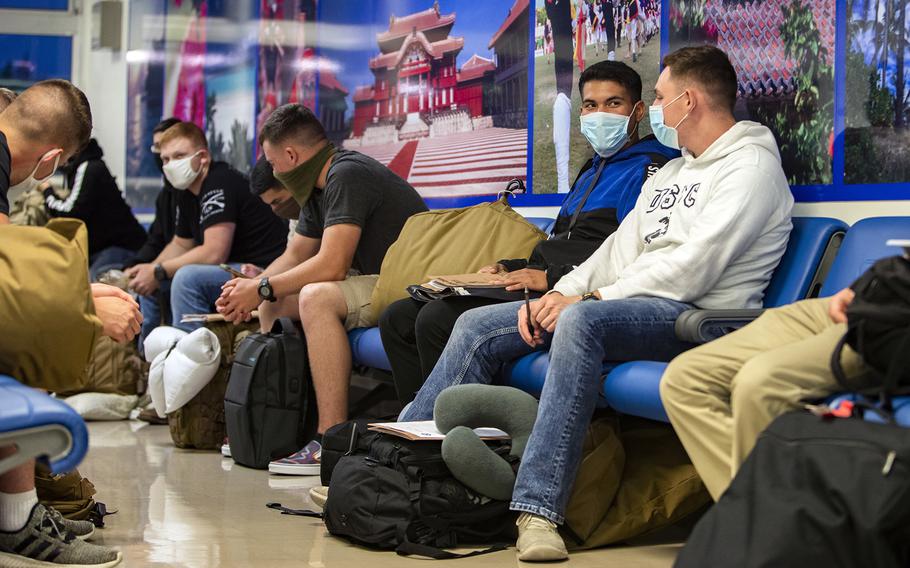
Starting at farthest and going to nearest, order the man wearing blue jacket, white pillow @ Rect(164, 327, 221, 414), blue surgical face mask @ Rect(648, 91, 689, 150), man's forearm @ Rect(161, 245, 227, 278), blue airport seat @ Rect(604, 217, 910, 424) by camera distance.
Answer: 1. man's forearm @ Rect(161, 245, 227, 278)
2. white pillow @ Rect(164, 327, 221, 414)
3. the man wearing blue jacket
4. blue surgical face mask @ Rect(648, 91, 689, 150)
5. blue airport seat @ Rect(604, 217, 910, 424)

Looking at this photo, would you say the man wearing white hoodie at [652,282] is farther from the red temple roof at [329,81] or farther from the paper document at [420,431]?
the red temple roof at [329,81]

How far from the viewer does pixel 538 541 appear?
321 cm

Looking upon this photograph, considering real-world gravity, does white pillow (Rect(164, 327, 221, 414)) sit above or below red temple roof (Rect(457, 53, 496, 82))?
below

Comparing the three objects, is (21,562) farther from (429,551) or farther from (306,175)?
(306,175)

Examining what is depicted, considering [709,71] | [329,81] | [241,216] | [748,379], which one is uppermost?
[329,81]

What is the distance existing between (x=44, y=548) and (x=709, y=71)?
2.40 metres

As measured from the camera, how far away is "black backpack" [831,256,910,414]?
2350mm

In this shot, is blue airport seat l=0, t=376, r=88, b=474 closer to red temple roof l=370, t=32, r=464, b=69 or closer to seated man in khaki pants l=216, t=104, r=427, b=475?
seated man in khaki pants l=216, t=104, r=427, b=475

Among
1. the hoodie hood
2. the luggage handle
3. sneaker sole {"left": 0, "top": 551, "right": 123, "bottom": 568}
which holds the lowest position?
sneaker sole {"left": 0, "top": 551, "right": 123, "bottom": 568}

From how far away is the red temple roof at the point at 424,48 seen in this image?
238 inches

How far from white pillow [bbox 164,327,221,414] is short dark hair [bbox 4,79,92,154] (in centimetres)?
197

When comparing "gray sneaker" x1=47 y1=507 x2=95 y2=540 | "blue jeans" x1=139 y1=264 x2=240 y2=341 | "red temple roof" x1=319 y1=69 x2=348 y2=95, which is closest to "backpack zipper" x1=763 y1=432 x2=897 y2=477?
"gray sneaker" x1=47 y1=507 x2=95 y2=540

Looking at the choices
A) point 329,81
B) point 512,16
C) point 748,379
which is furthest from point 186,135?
point 748,379

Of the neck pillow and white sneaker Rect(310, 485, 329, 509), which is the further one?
white sneaker Rect(310, 485, 329, 509)
